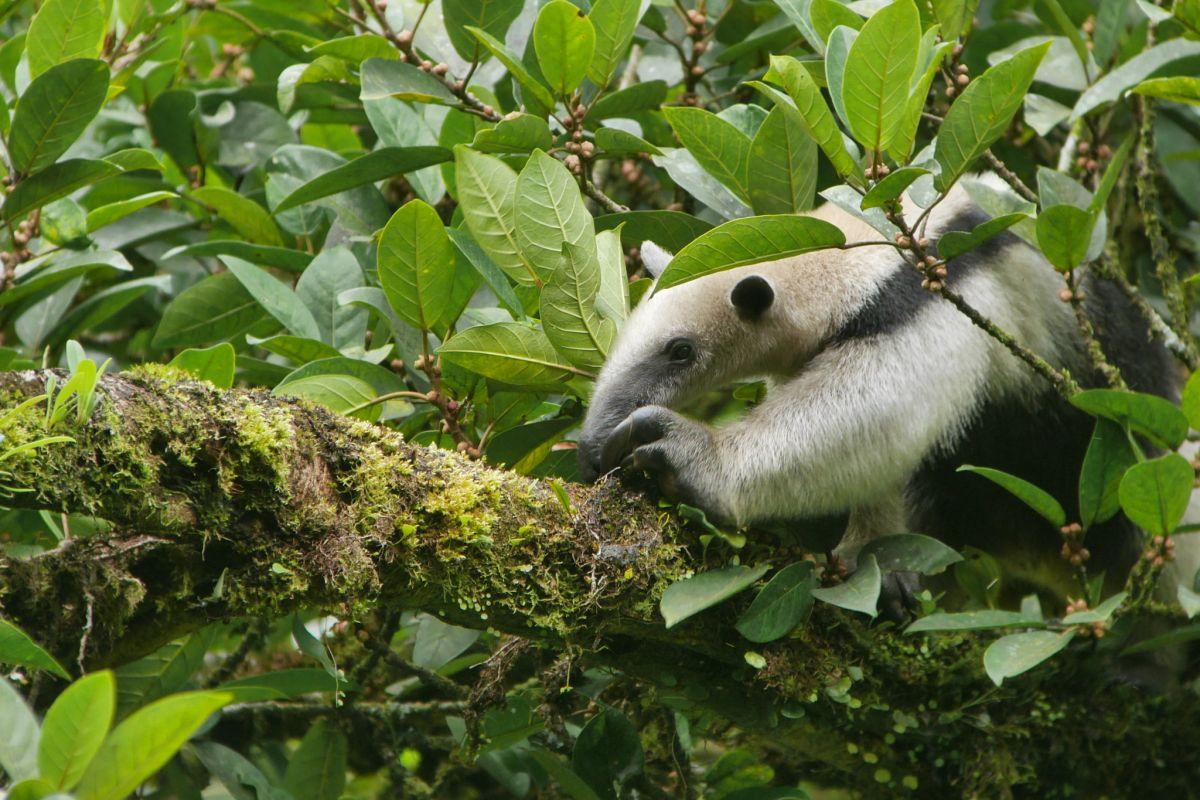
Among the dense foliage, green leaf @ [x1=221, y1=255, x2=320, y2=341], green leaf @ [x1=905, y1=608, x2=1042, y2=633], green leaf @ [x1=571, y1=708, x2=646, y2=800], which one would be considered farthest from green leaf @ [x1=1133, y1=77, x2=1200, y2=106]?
green leaf @ [x1=221, y1=255, x2=320, y2=341]

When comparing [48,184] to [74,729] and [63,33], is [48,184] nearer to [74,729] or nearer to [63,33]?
[63,33]

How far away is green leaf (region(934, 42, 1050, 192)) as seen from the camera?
2893mm

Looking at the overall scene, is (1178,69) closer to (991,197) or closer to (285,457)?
(991,197)

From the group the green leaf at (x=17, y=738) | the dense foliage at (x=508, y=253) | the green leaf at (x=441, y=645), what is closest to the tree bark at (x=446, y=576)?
the dense foliage at (x=508, y=253)

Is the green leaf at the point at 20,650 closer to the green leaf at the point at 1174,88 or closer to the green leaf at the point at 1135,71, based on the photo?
the green leaf at the point at 1174,88

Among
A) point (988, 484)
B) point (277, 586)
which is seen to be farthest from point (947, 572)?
point (277, 586)

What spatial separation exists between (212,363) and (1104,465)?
8.35 ft

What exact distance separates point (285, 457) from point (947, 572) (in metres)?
3.00

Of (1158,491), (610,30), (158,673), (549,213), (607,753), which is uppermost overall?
(610,30)

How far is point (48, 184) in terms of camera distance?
3.58m

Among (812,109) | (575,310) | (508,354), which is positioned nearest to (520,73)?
(575,310)

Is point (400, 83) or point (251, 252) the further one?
point (251, 252)

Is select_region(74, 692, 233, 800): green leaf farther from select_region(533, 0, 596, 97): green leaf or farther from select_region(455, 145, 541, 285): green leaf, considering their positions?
select_region(533, 0, 596, 97): green leaf

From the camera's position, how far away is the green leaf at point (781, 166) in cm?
328
